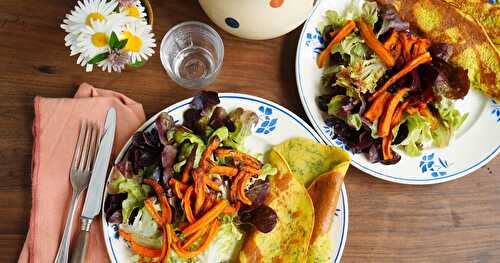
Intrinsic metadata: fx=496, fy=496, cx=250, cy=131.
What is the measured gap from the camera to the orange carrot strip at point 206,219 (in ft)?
3.71

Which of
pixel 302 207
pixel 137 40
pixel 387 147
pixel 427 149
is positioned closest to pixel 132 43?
pixel 137 40

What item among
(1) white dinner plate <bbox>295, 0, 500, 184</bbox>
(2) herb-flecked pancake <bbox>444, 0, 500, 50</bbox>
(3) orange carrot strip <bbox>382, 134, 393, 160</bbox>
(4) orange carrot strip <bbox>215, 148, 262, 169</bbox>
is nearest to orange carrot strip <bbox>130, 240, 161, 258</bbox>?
(4) orange carrot strip <bbox>215, 148, 262, 169</bbox>

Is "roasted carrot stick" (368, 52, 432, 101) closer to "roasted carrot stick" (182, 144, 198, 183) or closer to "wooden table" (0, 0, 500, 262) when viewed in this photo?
"wooden table" (0, 0, 500, 262)

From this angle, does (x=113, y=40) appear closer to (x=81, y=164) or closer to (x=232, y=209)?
(x=81, y=164)

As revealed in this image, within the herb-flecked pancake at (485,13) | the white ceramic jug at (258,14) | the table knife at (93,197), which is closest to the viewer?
the white ceramic jug at (258,14)

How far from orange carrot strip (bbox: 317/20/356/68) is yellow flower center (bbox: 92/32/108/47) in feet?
1.82

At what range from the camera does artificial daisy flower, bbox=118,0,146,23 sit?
3.80ft

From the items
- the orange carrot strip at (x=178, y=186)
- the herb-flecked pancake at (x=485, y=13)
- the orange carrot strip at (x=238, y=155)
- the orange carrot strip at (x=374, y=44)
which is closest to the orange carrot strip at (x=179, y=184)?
the orange carrot strip at (x=178, y=186)

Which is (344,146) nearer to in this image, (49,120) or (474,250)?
(474,250)

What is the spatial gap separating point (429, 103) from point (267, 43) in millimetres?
467

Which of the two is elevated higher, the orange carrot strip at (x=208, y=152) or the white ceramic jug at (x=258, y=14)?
the white ceramic jug at (x=258, y=14)

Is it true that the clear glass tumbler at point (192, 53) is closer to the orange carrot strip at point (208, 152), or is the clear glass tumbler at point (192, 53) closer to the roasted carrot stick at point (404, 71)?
the orange carrot strip at point (208, 152)

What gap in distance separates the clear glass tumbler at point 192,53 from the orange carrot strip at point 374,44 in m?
0.38

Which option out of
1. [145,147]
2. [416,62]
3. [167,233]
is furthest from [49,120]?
[416,62]
